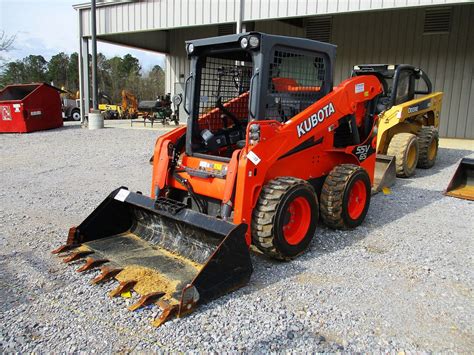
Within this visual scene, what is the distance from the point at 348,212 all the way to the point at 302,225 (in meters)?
0.98

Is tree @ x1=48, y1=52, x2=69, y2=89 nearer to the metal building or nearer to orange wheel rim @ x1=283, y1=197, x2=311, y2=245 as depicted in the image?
the metal building

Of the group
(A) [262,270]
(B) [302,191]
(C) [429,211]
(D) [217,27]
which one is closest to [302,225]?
(B) [302,191]

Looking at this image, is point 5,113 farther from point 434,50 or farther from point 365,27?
point 434,50

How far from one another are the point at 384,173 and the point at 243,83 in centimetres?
324

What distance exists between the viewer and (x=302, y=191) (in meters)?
4.09

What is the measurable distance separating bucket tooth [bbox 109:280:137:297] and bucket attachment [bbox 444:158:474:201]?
5.50 m

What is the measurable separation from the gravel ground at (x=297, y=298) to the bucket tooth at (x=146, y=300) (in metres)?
0.07

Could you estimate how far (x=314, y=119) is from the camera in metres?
4.41

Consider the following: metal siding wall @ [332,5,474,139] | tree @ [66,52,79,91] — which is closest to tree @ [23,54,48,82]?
tree @ [66,52,79,91]

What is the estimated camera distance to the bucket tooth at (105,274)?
3.53 metres

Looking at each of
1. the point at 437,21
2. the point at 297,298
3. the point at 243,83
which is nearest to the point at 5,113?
the point at 243,83

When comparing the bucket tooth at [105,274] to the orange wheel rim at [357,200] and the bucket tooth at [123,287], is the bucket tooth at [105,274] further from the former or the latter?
the orange wheel rim at [357,200]

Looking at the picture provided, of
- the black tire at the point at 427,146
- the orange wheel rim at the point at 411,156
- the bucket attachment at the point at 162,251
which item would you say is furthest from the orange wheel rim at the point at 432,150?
the bucket attachment at the point at 162,251

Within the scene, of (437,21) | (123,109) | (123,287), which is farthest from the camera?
(123,109)
